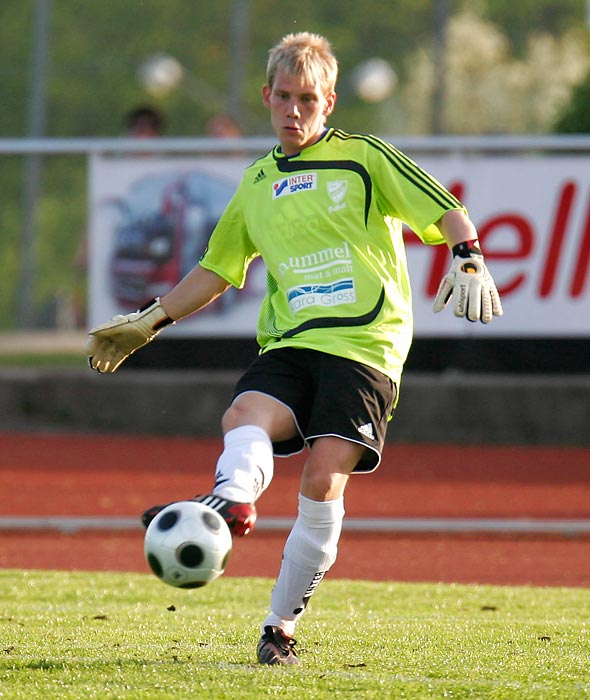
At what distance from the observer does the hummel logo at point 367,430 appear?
470cm

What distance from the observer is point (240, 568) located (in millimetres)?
8117

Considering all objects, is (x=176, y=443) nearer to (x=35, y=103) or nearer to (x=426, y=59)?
(x=35, y=103)

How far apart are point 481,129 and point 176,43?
11392 mm

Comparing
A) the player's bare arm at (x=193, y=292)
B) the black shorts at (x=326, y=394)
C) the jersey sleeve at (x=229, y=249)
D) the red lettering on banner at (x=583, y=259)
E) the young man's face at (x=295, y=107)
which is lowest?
the red lettering on banner at (x=583, y=259)

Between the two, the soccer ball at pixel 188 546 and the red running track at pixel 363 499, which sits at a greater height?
the soccer ball at pixel 188 546

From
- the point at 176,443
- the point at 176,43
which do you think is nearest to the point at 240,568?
the point at 176,443

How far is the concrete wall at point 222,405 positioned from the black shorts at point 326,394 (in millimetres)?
7609

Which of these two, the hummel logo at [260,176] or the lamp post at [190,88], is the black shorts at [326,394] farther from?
the lamp post at [190,88]

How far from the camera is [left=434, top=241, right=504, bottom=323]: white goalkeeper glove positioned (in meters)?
4.57

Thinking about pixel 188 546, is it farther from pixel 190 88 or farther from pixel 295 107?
pixel 190 88

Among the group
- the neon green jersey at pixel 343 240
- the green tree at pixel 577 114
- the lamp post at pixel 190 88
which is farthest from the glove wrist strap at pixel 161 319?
the lamp post at pixel 190 88

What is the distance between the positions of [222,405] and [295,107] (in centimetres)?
812

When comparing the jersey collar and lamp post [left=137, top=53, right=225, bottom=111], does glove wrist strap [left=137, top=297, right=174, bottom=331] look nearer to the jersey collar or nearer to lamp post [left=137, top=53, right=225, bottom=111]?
the jersey collar

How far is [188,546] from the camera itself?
13.4ft
